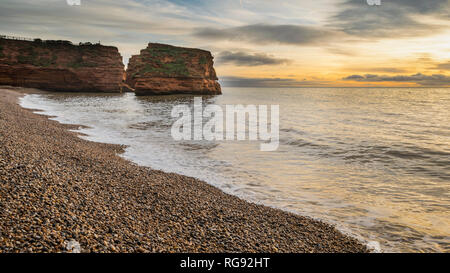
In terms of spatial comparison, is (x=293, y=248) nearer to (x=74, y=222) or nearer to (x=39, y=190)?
(x=74, y=222)

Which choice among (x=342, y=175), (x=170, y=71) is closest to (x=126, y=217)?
(x=342, y=175)

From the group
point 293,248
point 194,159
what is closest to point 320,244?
point 293,248

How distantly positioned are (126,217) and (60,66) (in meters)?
78.5

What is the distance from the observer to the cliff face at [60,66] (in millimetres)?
65000

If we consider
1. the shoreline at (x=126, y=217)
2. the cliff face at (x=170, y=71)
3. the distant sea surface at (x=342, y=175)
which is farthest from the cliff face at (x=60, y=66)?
the shoreline at (x=126, y=217)

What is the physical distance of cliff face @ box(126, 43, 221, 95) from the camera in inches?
2854

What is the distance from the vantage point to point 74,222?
4258 mm

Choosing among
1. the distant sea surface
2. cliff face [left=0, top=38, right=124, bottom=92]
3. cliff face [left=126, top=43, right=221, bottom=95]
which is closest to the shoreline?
the distant sea surface

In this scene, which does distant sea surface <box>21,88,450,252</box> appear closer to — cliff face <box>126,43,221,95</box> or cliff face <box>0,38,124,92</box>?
cliff face <box>126,43,221,95</box>

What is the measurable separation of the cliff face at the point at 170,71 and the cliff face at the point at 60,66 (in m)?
7.10

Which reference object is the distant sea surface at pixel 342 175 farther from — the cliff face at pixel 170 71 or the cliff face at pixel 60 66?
the cliff face at pixel 60 66

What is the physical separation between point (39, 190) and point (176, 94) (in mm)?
73939

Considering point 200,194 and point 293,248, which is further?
point 200,194

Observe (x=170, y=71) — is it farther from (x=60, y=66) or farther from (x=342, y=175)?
(x=342, y=175)
